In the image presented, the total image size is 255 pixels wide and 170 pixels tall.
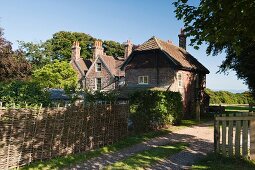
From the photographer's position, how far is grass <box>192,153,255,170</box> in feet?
32.1

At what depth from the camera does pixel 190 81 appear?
113 ft

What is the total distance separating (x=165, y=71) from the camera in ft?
107

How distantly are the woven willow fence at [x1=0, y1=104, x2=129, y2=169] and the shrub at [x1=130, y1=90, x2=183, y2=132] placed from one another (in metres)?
4.41

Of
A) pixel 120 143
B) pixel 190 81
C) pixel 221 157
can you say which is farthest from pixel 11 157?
pixel 190 81

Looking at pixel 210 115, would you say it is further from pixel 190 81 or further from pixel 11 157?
pixel 11 157

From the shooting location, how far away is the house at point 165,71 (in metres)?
32.1

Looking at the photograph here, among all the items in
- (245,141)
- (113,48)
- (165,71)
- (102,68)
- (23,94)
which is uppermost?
(113,48)

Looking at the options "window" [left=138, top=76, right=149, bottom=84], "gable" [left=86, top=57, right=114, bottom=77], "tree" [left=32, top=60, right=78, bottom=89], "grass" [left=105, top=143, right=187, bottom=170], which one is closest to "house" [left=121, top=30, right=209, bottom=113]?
"window" [left=138, top=76, right=149, bottom=84]

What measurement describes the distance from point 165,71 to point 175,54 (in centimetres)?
302

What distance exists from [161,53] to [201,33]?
2245 centimetres

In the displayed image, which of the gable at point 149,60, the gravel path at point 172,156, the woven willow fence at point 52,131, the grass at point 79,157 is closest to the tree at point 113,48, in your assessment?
the gable at point 149,60

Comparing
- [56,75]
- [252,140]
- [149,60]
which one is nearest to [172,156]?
[252,140]

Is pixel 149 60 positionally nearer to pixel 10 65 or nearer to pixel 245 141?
pixel 10 65

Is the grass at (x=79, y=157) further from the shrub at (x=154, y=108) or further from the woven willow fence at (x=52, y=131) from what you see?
the shrub at (x=154, y=108)
